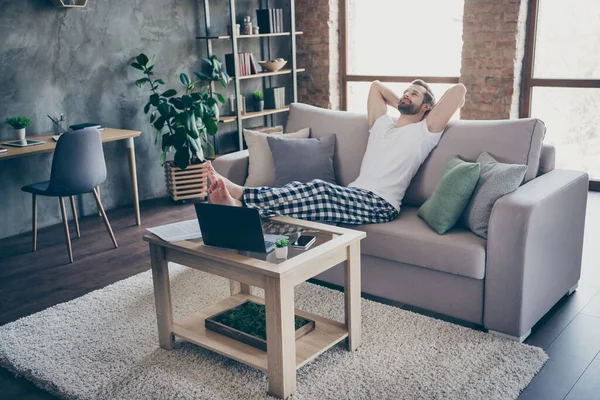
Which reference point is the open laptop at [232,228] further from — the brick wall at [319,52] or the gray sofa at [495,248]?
the brick wall at [319,52]

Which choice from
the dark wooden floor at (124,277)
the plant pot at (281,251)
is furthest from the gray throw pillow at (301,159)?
the plant pot at (281,251)

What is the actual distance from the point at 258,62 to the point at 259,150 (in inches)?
104

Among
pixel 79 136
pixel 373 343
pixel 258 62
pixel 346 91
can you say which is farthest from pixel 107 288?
pixel 346 91

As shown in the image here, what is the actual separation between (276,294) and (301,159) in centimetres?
148

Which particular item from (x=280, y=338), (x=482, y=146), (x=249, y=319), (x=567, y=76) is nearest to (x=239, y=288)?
(x=249, y=319)

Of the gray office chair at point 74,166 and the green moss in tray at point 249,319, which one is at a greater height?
the gray office chair at point 74,166

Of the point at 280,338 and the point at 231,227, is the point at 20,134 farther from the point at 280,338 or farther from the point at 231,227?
the point at 280,338

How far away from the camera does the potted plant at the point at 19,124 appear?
4109 mm

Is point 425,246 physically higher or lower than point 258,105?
lower

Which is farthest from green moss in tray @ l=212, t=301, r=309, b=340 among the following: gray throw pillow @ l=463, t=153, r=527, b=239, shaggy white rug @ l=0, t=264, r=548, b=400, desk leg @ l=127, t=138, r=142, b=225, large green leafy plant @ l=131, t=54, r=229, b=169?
large green leafy plant @ l=131, t=54, r=229, b=169

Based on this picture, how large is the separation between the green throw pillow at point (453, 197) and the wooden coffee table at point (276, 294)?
514 millimetres

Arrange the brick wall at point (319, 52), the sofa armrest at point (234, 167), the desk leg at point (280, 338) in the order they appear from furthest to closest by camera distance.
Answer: the brick wall at point (319, 52) → the sofa armrest at point (234, 167) → the desk leg at point (280, 338)

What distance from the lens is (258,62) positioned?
20.1 feet

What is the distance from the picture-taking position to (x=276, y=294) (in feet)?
7.25
